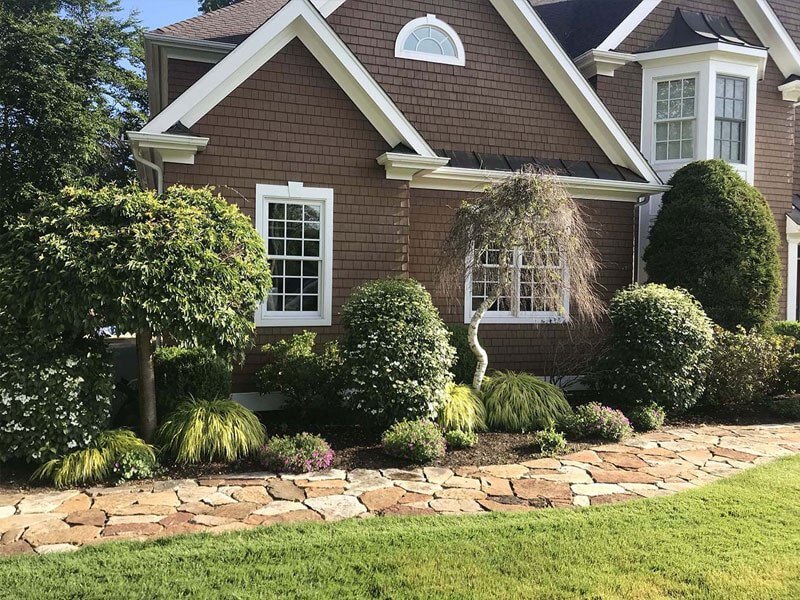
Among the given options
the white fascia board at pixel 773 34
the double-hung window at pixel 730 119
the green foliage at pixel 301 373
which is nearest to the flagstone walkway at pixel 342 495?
the green foliage at pixel 301 373

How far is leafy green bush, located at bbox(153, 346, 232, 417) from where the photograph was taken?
7.52 metres

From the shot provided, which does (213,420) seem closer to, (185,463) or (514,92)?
(185,463)

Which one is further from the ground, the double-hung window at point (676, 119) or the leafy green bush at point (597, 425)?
the double-hung window at point (676, 119)

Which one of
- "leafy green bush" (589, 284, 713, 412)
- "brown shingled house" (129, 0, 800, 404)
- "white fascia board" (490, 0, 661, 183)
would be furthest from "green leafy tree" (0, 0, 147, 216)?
"leafy green bush" (589, 284, 713, 412)

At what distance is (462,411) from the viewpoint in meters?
7.74

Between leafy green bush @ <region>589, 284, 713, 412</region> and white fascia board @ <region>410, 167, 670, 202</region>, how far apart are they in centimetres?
231

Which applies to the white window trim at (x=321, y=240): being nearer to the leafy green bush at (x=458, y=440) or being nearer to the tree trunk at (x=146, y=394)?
the tree trunk at (x=146, y=394)

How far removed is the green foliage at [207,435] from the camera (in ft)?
21.0

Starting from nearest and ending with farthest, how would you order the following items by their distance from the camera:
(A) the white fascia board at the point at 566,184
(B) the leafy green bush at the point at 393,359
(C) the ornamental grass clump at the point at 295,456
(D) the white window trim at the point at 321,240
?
(C) the ornamental grass clump at the point at 295,456 < (B) the leafy green bush at the point at 393,359 < (D) the white window trim at the point at 321,240 < (A) the white fascia board at the point at 566,184

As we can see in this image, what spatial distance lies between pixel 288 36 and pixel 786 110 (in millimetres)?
11112

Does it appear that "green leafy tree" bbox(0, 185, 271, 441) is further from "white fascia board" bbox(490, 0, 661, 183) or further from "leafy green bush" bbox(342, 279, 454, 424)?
"white fascia board" bbox(490, 0, 661, 183)

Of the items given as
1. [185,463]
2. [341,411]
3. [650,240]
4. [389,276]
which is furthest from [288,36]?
[650,240]

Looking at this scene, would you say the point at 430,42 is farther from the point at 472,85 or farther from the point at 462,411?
the point at 462,411

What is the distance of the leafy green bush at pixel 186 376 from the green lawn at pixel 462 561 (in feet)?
11.0
